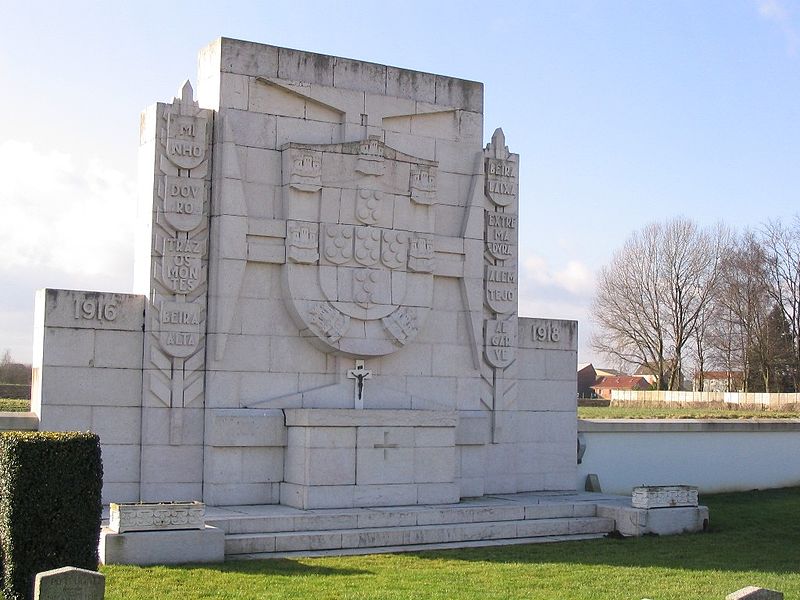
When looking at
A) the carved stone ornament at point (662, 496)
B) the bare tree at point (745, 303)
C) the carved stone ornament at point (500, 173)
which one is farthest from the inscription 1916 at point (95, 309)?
the bare tree at point (745, 303)

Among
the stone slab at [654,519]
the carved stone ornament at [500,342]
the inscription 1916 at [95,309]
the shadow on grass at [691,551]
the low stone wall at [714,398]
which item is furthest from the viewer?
the low stone wall at [714,398]

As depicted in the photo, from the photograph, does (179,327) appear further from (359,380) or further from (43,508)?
(43,508)

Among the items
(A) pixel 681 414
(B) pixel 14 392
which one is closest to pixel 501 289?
(A) pixel 681 414

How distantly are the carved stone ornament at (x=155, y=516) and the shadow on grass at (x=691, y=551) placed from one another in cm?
257

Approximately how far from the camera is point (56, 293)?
13375 millimetres

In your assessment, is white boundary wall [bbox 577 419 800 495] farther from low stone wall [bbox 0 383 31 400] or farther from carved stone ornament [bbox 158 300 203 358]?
low stone wall [bbox 0 383 31 400]

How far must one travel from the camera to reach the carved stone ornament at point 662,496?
47.3ft

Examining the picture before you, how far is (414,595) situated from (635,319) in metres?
45.9

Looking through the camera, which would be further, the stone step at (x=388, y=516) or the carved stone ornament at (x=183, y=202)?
the carved stone ornament at (x=183, y=202)

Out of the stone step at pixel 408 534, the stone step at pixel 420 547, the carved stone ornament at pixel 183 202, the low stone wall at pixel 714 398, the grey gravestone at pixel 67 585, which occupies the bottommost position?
the stone step at pixel 420 547

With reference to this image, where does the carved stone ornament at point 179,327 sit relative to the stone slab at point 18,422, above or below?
above

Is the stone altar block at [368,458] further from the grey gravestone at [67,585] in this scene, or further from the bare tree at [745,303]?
the bare tree at [745,303]

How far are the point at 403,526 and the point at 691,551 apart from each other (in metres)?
3.39

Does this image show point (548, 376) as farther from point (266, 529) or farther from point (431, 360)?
point (266, 529)
